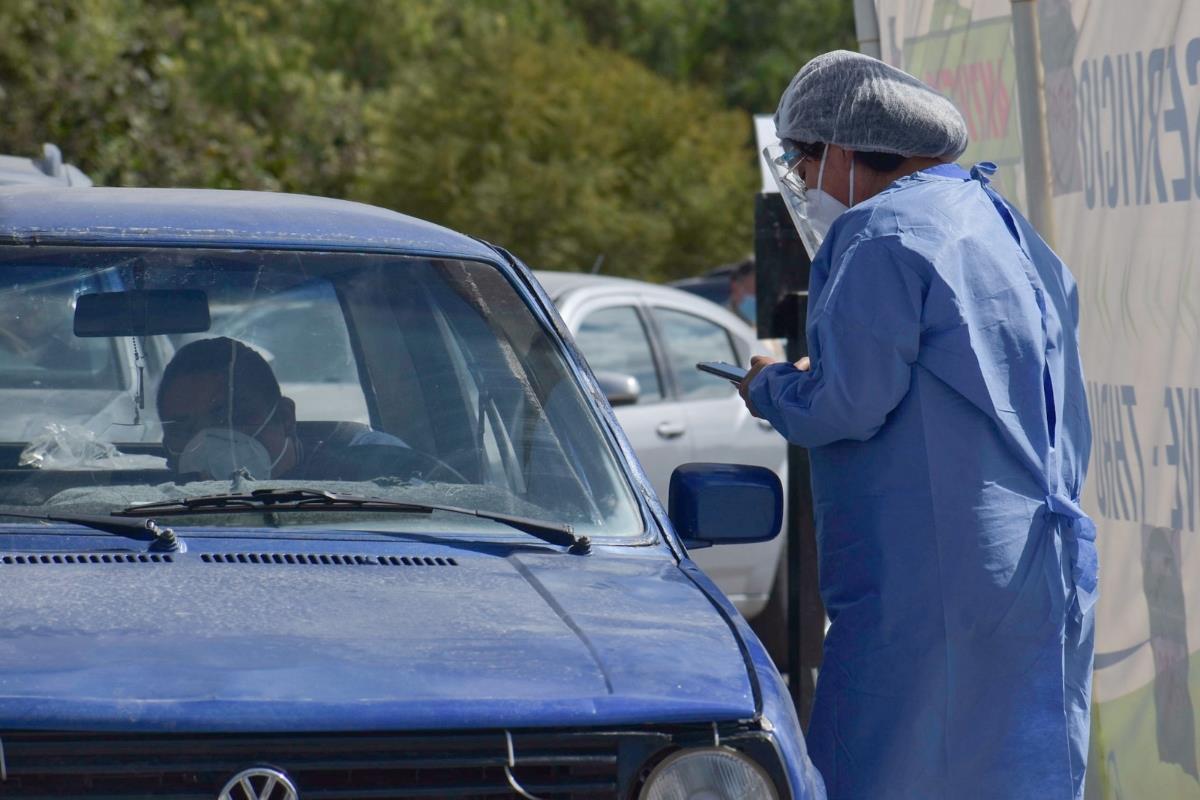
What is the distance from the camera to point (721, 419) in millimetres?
8258

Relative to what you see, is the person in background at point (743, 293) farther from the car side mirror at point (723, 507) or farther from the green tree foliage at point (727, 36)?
the green tree foliage at point (727, 36)

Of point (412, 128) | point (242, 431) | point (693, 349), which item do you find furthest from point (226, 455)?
point (412, 128)

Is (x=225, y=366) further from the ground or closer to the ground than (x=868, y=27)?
closer to the ground

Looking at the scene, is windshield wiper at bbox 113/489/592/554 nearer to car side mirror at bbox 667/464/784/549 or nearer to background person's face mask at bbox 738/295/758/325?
car side mirror at bbox 667/464/784/549

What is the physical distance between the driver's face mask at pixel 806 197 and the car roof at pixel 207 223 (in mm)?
656

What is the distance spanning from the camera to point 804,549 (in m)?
4.98

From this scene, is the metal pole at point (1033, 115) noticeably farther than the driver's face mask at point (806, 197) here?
Yes

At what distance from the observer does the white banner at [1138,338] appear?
150 inches

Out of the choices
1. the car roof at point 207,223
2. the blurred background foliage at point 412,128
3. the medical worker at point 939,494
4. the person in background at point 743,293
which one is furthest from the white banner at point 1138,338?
the blurred background foliage at point 412,128

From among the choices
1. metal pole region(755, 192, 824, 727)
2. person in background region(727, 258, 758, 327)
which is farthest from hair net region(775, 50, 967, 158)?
person in background region(727, 258, 758, 327)

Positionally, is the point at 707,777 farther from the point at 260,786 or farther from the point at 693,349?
the point at 693,349

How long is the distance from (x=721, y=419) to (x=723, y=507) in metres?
4.90

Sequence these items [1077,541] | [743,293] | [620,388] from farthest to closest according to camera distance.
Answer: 1. [743,293]
2. [620,388]
3. [1077,541]

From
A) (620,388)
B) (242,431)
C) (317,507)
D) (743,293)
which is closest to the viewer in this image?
(317,507)
